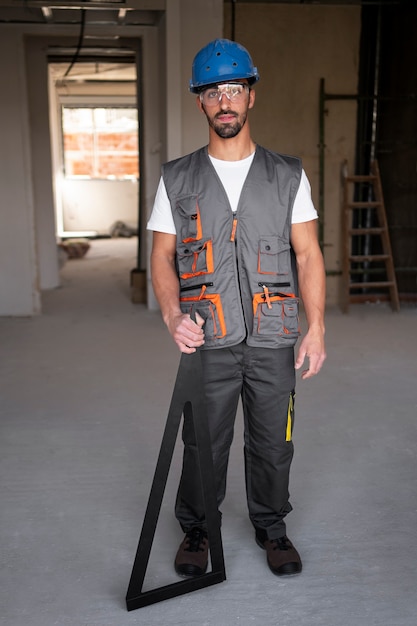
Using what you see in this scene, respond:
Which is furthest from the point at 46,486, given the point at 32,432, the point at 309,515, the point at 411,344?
the point at 411,344

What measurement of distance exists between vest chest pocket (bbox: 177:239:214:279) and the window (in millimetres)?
12816

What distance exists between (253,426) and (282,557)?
16.8 inches

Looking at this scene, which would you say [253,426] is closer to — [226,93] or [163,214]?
[163,214]

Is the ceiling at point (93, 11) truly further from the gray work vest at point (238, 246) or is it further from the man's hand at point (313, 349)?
the man's hand at point (313, 349)

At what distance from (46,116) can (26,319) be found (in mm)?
2373

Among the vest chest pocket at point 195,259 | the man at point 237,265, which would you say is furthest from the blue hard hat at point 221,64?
the vest chest pocket at point 195,259

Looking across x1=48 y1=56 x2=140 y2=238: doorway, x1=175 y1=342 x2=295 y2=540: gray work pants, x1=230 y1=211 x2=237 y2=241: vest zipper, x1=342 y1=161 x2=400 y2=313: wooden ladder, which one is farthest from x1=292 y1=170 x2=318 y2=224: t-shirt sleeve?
x1=48 y1=56 x2=140 y2=238: doorway

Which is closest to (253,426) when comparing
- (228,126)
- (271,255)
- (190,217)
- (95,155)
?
(271,255)

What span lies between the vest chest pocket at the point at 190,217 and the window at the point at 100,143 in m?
12.8

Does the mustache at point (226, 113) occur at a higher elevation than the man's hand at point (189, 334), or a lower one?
higher

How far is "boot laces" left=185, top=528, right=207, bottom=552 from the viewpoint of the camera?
7.34ft

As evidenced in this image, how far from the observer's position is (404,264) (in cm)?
646

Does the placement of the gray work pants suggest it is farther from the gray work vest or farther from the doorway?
the doorway

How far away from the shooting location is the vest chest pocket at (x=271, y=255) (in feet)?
6.72
